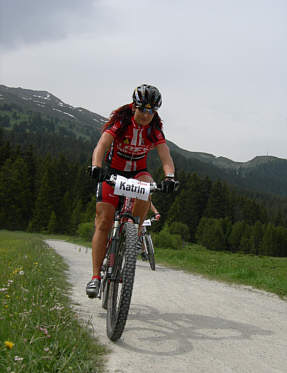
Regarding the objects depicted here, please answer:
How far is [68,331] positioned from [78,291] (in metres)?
3.22

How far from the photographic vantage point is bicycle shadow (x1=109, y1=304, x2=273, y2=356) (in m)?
3.64

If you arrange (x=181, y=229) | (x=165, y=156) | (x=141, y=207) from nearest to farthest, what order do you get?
1. (x=141, y=207)
2. (x=165, y=156)
3. (x=181, y=229)

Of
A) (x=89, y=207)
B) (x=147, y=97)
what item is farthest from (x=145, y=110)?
(x=89, y=207)

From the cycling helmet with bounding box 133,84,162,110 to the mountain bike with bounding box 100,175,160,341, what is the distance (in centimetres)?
92

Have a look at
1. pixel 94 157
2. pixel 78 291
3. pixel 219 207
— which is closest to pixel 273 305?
pixel 78 291

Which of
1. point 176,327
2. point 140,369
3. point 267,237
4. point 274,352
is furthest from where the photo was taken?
point 267,237

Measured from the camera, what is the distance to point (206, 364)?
327 centimetres

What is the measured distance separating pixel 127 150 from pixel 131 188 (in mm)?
729

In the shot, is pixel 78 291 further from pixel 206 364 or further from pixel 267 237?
pixel 267 237

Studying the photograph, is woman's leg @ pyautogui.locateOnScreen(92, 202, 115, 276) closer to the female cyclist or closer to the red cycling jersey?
the female cyclist

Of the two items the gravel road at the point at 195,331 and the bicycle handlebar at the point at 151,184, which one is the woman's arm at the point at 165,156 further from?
the gravel road at the point at 195,331

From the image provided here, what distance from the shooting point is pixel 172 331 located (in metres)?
4.26

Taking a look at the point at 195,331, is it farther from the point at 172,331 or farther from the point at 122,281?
the point at 122,281

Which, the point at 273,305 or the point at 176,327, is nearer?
the point at 176,327
